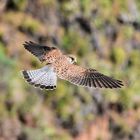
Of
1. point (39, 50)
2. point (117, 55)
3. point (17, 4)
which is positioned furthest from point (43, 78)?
point (117, 55)

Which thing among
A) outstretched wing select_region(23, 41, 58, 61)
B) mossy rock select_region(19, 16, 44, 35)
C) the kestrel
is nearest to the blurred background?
mossy rock select_region(19, 16, 44, 35)

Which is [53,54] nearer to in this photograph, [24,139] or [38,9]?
[24,139]

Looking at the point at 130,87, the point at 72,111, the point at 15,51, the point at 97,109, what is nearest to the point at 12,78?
the point at 15,51

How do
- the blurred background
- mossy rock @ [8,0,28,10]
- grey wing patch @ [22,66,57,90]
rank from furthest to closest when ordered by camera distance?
1. mossy rock @ [8,0,28,10]
2. the blurred background
3. grey wing patch @ [22,66,57,90]

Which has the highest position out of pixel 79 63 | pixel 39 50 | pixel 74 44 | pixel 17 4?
pixel 17 4

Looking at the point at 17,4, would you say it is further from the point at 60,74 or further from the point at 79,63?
the point at 60,74

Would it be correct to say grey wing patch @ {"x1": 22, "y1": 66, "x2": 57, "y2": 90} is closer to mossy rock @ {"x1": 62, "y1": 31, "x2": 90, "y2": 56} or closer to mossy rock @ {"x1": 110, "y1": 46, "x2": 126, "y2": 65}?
mossy rock @ {"x1": 62, "y1": 31, "x2": 90, "y2": 56}

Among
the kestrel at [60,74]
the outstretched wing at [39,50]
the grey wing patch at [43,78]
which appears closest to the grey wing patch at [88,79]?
the kestrel at [60,74]
